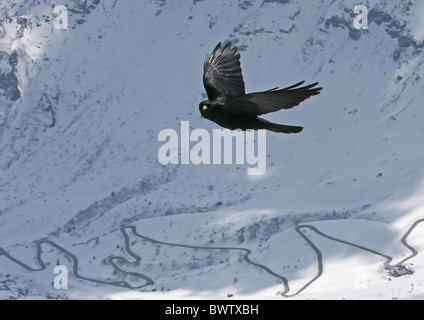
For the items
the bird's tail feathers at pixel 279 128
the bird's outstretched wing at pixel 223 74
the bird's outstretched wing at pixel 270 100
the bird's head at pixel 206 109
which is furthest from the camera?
the bird's outstretched wing at pixel 223 74

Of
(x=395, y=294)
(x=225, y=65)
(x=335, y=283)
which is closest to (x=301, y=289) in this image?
(x=335, y=283)

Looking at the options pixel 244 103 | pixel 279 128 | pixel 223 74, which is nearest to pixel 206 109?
pixel 244 103

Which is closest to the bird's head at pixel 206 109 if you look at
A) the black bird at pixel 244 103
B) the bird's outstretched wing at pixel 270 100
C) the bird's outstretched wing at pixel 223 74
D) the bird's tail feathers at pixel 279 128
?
the black bird at pixel 244 103

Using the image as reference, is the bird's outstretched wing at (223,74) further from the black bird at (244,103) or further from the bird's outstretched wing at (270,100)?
the bird's outstretched wing at (270,100)

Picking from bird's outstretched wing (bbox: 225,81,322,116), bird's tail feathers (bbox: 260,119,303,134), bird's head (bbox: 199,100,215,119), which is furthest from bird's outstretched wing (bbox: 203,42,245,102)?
bird's tail feathers (bbox: 260,119,303,134)

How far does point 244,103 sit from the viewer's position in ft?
52.2

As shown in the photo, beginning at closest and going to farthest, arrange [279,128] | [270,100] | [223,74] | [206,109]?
1. [270,100]
2. [279,128]
3. [206,109]
4. [223,74]

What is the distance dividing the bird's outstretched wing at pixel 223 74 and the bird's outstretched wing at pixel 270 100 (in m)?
2.59

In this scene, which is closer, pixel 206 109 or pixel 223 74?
pixel 206 109

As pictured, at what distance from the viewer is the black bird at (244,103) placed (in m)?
15.0

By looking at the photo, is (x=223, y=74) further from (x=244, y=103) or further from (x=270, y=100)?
(x=270, y=100)

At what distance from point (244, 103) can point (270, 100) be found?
0.62 meters
